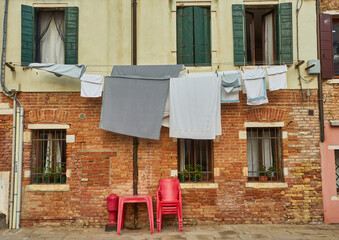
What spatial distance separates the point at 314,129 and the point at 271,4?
3484 millimetres

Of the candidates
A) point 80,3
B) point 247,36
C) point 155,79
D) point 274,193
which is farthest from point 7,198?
point 247,36

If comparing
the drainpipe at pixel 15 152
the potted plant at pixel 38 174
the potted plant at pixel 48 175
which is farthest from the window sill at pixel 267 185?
the drainpipe at pixel 15 152

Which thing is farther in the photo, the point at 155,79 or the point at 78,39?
the point at 78,39

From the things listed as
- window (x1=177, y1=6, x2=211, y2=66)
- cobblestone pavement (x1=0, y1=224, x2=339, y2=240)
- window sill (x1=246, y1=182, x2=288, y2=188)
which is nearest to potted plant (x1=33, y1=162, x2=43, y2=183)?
cobblestone pavement (x1=0, y1=224, x2=339, y2=240)

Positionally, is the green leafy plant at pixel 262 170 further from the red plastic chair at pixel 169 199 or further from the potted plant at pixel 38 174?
the potted plant at pixel 38 174

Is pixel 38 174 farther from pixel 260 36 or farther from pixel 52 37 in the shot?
pixel 260 36

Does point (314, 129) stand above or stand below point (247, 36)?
below

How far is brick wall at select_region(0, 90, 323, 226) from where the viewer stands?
707 centimetres

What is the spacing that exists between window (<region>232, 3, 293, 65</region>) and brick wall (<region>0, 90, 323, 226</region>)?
105 centimetres

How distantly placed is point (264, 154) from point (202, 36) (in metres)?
3.54

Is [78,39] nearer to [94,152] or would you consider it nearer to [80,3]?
[80,3]

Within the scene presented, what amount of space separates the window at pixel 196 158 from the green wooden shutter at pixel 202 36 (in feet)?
6.94

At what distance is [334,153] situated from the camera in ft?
24.3

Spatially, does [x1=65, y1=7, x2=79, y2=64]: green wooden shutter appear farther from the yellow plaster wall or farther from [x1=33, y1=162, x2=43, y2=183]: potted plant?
[x1=33, y1=162, x2=43, y2=183]: potted plant
